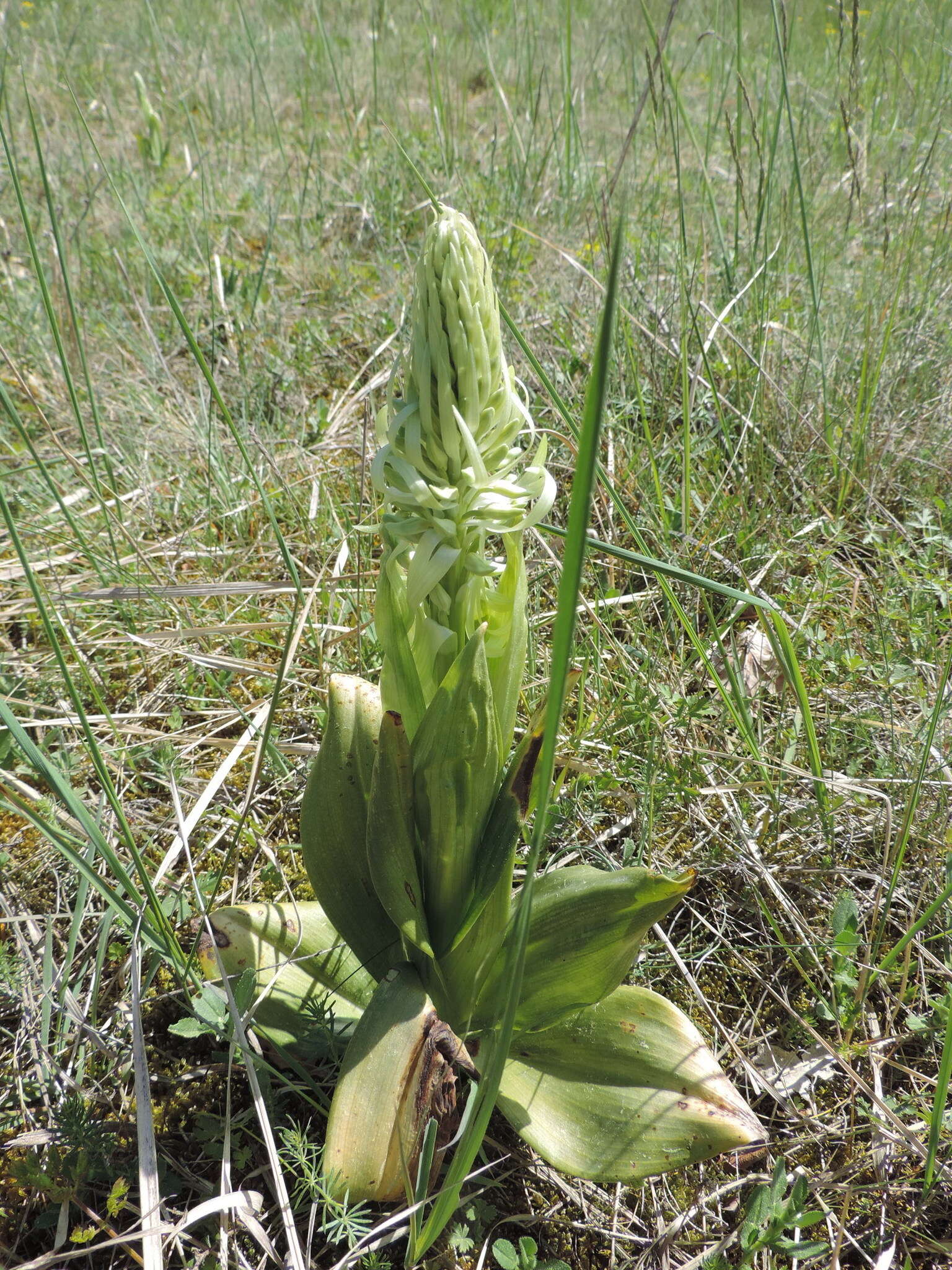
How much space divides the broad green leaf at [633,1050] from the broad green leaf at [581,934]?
0.08 metres

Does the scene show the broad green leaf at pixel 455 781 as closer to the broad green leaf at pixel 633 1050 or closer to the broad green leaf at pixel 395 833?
the broad green leaf at pixel 395 833

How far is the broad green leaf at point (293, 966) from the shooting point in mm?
1611

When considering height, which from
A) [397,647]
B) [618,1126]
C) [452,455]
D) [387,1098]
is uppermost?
[452,455]

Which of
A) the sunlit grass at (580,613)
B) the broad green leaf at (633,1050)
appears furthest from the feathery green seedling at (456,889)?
the sunlit grass at (580,613)

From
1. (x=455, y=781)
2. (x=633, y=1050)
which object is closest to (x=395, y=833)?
(x=455, y=781)

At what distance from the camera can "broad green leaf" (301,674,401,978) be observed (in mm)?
1566

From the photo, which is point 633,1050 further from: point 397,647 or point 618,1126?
point 397,647

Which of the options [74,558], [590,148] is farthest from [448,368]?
[590,148]

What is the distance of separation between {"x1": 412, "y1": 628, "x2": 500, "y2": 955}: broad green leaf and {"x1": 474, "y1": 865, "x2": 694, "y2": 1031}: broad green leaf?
15 cm

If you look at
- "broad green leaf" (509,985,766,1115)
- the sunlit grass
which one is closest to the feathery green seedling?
"broad green leaf" (509,985,766,1115)

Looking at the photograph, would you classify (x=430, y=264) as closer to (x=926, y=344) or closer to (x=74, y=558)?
(x=74, y=558)

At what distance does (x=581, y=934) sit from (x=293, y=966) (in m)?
0.63

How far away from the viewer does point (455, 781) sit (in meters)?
1.42

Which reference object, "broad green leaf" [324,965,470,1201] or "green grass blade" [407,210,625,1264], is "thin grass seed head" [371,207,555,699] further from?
"broad green leaf" [324,965,470,1201]
